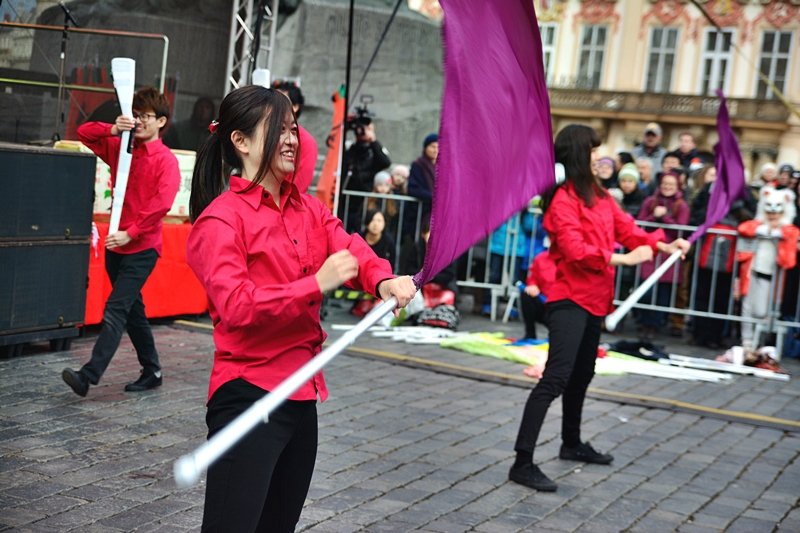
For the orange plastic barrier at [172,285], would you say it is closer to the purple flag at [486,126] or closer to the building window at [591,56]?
the purple flag at [486,126]

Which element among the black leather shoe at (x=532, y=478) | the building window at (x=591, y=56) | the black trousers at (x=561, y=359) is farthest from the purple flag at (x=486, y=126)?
the building window at (x=591, y=56)

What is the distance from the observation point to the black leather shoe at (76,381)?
692cm

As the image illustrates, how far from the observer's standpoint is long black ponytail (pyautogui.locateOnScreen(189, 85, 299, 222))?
3293 millimetres

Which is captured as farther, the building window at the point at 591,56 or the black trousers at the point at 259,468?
the building window at the point at 591,56

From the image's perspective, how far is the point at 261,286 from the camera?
3.20 metres

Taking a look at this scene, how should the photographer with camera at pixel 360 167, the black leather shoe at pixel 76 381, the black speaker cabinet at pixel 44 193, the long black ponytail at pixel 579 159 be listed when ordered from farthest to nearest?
the photographer with camera at pixel 360 167, the black speaker cabinet at pixel 44 193, the black leather shoe at pixel 76 381, the long black ponytail at pixel 579 159

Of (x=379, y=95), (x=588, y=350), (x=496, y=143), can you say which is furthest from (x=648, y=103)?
(x=496, y=143)

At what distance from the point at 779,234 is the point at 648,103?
3350 centimetres

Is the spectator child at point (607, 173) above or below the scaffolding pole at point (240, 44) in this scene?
below

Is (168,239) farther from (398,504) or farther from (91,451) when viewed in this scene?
(398,504)

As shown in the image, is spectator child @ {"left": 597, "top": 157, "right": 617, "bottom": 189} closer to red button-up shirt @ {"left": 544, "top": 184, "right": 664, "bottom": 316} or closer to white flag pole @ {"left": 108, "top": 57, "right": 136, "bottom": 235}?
red button-up shirt @ {"left": 544, "top": 184, "right": 664, "bottom": 316}

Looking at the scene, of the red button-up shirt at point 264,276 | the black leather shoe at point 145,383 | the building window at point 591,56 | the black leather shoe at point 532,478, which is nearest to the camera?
the red button-up shirt at point 264,276

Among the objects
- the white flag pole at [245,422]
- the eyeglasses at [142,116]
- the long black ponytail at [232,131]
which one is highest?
the eyeglasses at [142,116]

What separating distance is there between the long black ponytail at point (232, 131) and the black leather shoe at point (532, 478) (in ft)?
10.2
